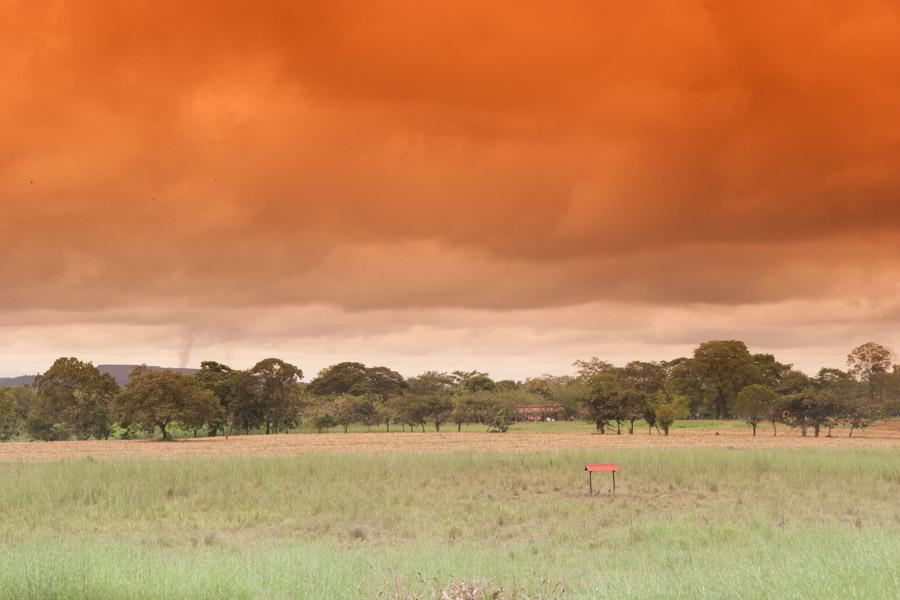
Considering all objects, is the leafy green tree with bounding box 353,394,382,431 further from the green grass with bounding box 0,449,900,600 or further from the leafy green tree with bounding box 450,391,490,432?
the green grass with bounding box 0,449,900,600

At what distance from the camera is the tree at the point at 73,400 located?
85188 millimetres

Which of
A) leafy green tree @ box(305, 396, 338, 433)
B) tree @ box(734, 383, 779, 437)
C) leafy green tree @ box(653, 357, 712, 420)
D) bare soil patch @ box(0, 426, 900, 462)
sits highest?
leafy green tree @ box(653, 357, 712, 420)

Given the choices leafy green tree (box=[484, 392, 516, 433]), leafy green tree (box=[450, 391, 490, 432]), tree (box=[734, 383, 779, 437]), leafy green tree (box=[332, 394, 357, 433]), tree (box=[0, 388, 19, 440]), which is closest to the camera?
tree (box=[734, 383, 779, 437])

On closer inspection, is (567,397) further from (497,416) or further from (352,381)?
(497,416)

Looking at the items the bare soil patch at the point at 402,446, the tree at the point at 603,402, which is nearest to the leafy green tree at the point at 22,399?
the bare soil patch at the point at 402,446

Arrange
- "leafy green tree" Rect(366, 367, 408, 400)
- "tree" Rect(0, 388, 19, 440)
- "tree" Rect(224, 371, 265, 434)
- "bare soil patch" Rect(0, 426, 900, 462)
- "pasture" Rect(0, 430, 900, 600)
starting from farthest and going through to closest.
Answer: "leafy green tree" Rect(366, 367, 408, 400)
"tree" Rect(0, 388, 19, 440)
"tree" Rect(224, 371, 265, 434)
"bare soil patch" Rect(0, 426, 900, 462)
"pasture" Rect(0, 430, 900, 600)

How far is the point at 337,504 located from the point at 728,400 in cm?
10375

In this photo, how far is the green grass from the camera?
11.3 meters

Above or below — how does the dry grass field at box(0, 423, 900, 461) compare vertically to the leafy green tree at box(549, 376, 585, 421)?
below

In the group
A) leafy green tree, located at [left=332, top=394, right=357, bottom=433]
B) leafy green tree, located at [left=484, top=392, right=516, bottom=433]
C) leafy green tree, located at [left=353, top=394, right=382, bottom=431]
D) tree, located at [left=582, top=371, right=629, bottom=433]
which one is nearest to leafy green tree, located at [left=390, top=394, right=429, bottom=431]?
leafy green tree, located at [left=353, top=394, right=382, bottom=431]

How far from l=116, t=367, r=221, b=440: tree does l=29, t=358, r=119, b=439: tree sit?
12.3 m

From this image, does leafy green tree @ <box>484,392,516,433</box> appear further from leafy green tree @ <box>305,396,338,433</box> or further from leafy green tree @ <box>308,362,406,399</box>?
leafy green tree @ <box>308,362,406,399</box>

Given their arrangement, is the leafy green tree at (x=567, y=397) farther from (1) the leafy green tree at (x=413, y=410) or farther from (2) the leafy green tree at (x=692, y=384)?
(1) the leafy green tree at (x=413, y=410)

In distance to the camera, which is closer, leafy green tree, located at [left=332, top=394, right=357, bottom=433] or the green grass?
the green grass
